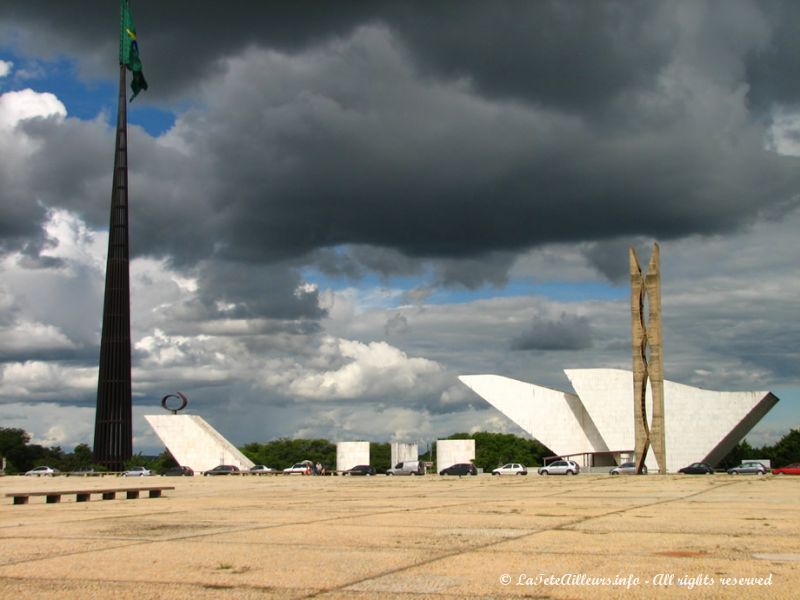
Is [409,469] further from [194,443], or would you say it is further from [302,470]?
[194,443]

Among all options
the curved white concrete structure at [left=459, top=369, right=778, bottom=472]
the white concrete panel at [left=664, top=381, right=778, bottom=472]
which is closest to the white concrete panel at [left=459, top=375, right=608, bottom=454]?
the curved white concrete structure at [left=459, top=369, right=778, bottom=472]

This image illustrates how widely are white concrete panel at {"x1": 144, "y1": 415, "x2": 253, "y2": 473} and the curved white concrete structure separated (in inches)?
789

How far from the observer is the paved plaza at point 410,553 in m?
8.00

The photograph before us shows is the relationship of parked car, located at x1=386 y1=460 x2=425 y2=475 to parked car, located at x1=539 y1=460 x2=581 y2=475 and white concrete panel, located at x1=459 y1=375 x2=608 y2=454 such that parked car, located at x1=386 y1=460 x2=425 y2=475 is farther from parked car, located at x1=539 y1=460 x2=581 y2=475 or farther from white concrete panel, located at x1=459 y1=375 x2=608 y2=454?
white concrete panel, located at x1=459 y1=375 x2=608 y2=454

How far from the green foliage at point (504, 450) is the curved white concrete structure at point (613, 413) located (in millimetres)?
15097

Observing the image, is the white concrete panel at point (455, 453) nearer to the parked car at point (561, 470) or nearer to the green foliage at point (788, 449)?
the parked car at point (561, 470)

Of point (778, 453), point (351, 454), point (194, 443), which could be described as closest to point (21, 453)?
point (194, 443)

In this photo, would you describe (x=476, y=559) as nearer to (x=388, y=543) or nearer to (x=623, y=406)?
(x=388, y=543)

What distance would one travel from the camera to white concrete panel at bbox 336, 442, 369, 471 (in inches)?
2798

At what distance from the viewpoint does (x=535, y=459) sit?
10144 cm

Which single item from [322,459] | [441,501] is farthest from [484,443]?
[441,501]

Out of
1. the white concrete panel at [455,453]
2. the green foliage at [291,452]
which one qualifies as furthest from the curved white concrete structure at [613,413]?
the green foliage at [291,452]

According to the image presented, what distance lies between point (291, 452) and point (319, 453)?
374 centimetres

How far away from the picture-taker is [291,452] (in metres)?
122
